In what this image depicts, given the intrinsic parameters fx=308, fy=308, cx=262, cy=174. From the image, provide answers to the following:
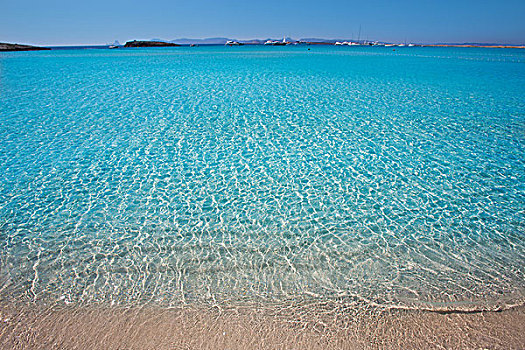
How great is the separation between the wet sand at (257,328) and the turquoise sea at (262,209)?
0.15m

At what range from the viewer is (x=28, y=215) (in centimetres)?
459

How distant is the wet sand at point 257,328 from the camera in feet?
8.74

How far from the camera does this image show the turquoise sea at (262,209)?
3.33 m

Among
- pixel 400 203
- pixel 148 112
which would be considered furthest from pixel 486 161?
pixel 148 112

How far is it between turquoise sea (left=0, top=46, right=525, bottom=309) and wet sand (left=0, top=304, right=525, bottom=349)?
15cm

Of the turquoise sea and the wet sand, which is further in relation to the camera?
the turquoise sea

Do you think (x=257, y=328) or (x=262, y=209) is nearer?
(x=257, y=328)

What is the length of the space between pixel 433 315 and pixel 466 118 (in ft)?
29.9

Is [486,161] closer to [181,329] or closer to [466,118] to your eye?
[466,118]

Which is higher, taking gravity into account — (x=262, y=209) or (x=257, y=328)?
(x=262, y=209)

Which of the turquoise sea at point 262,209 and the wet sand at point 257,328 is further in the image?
the turquoise sea at point 262,209

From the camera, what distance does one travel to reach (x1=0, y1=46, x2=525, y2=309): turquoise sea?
10.9 ft

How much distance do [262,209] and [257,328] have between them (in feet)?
7.04

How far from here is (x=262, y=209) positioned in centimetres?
479
